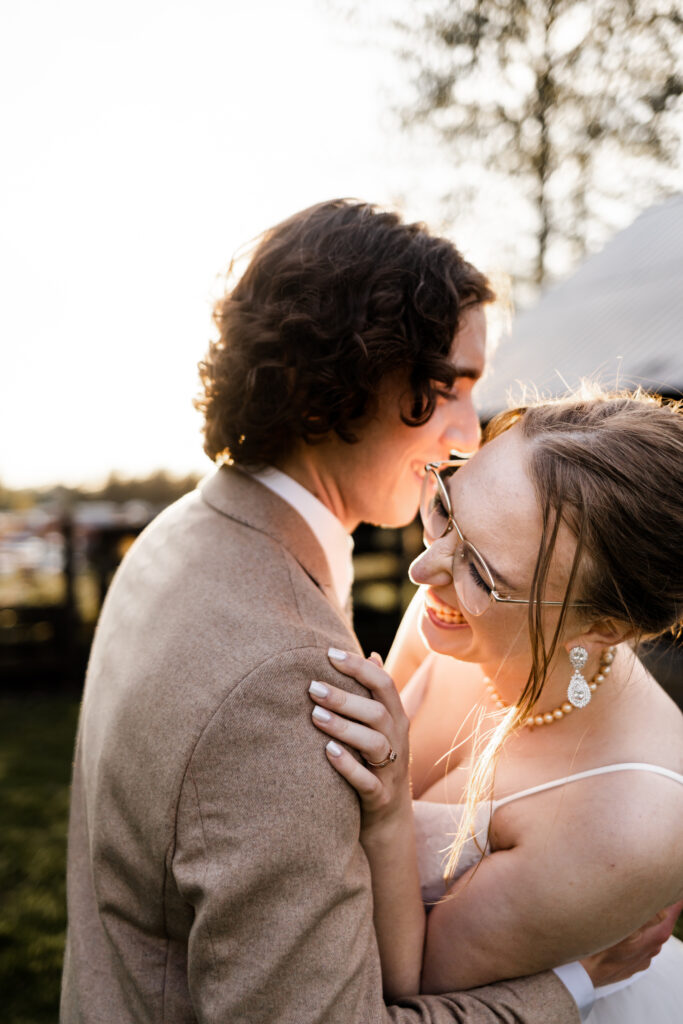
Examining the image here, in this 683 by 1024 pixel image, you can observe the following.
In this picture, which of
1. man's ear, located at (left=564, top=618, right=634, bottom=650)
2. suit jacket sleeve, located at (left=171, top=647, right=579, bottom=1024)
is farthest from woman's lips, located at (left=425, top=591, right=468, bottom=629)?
suit jacket sleeve, located at (left=171, top=647, right=579, bottom=1024)

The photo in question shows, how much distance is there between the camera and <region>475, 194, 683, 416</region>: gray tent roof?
7.77ft

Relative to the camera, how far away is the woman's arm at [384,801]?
141 cm

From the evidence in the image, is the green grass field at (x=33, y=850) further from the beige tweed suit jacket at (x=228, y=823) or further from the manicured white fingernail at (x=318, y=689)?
the manicured white fingernail at (x=318, y=689)

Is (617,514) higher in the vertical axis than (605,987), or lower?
higher

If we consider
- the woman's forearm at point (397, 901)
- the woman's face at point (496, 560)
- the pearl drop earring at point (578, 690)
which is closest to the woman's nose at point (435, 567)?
the woman's face at point (496, 560)

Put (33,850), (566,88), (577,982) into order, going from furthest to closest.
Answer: (33,850), (566,88), (577,982)

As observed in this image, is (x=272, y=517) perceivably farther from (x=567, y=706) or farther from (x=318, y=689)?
(x=567, y=706)

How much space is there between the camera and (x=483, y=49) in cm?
271

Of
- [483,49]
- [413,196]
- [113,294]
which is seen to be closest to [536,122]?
[483,49]

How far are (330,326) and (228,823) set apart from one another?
1028 millimetres

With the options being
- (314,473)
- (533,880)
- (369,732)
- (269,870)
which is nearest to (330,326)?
(314,473)

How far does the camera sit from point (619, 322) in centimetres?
335

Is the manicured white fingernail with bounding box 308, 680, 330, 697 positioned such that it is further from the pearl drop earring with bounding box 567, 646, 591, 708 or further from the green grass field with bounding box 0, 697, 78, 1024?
the green grass field with bounding box 0, 697, 78, 1024

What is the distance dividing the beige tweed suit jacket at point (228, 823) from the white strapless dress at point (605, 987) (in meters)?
0.27
